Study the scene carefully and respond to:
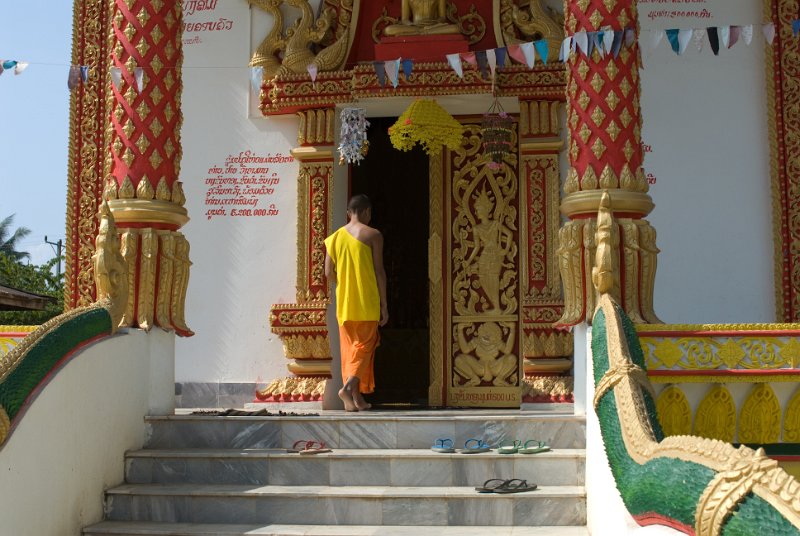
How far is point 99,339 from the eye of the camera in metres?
6.27

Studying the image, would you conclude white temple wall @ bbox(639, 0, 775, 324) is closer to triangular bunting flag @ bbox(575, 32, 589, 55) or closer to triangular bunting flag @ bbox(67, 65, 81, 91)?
triangular bunting flag @ bbox(575, 32, 589, 55)

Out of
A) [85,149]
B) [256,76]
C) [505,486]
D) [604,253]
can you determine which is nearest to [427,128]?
[256,76]

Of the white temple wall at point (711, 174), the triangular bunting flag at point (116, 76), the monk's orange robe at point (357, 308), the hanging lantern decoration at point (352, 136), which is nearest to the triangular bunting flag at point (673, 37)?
the white temple wall at point (711, 174)

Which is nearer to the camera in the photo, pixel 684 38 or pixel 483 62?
pixel 684 38

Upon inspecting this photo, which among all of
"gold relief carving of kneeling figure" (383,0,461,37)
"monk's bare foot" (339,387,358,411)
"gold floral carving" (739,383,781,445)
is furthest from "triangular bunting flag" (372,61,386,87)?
"gold floral carving" (739,383,781,445)

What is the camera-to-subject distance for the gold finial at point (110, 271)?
6.55 m

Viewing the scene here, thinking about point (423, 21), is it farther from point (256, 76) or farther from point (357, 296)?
point (357, 296)

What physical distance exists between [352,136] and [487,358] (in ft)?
6.63

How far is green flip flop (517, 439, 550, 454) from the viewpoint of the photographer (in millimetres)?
6004

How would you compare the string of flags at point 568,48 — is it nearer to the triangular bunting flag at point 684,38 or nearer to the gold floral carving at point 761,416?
the triangular bunting flag at point 684,38

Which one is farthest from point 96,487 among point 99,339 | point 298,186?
point 298,186

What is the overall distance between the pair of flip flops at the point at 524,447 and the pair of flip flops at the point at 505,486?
19cm

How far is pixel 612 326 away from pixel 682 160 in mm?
3108

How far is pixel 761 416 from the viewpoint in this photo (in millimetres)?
5863
